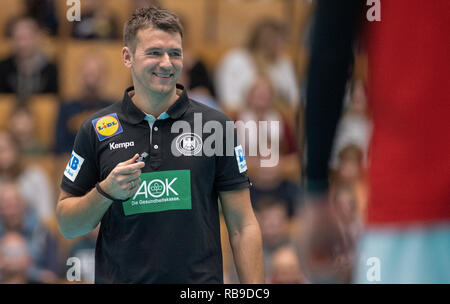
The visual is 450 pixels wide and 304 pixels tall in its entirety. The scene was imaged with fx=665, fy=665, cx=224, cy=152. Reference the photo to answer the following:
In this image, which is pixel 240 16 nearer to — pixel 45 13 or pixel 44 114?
pixel 45 13

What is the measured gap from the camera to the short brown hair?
3.44m

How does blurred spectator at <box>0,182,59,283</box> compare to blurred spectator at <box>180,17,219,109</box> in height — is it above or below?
below

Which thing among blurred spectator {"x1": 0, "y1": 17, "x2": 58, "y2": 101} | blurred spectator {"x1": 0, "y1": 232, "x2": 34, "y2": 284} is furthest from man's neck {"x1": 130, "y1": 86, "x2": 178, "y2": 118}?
blurred spectator {"x1": 0, "y1": 17, "x2": 58, "y2": 101}

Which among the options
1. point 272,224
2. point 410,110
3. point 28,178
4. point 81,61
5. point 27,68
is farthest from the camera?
point 27,68

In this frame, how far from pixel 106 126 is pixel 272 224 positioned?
3428 millimetres

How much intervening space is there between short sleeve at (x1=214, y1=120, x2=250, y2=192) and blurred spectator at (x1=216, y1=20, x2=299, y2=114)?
14.3ft

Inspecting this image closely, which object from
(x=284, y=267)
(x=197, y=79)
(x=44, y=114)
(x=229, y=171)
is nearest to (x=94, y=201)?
(x=229, y=171)

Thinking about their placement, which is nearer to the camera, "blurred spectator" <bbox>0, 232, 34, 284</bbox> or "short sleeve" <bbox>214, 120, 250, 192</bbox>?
"short sleeve" <bbox>214, 120, 250, 192</bbox>

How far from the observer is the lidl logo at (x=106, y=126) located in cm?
349

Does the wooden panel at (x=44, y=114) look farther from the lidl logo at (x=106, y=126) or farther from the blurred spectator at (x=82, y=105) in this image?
the lidl logo at (x=106, y=126)

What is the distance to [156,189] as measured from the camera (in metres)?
3.37

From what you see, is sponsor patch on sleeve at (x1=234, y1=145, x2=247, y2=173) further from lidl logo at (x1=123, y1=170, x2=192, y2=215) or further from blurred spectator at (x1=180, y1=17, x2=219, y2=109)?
blurred spectator at (x1=180, y1=17, x2=219, y2=109)
